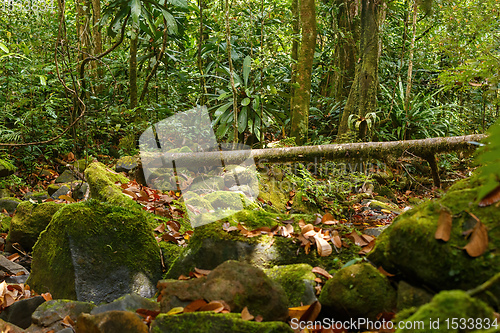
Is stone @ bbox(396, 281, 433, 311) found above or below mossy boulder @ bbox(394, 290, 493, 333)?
below

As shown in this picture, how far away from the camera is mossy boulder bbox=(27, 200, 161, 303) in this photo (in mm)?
2611

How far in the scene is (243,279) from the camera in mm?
1893

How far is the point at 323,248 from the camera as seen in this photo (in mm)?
2393


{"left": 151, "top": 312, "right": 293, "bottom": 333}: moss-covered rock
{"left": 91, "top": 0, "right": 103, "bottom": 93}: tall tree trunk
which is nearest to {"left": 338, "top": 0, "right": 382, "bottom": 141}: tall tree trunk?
{"left": 151, "top": 312, "right": 293, "bottom": 333}: moss-covered rock

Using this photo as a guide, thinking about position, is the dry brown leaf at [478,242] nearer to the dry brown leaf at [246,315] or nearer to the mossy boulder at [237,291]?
the mossy boulder at [237,291]

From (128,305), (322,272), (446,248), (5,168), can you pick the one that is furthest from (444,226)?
(5,168)

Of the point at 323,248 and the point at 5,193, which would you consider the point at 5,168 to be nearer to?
the point at 5,193

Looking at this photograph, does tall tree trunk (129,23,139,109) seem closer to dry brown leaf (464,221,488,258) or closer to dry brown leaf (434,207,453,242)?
dry brown leaf (434,207,453,242)

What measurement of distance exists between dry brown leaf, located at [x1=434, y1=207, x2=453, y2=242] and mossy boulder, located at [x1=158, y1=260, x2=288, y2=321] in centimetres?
82

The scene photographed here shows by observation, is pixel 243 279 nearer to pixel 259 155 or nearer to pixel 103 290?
pixel 103 290

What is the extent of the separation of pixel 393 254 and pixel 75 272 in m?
2.17

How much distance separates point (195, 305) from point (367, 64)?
638 cm

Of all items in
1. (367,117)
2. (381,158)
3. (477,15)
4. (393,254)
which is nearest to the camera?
(393,254)

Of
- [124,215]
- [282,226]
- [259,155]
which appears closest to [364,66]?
[259,155]
